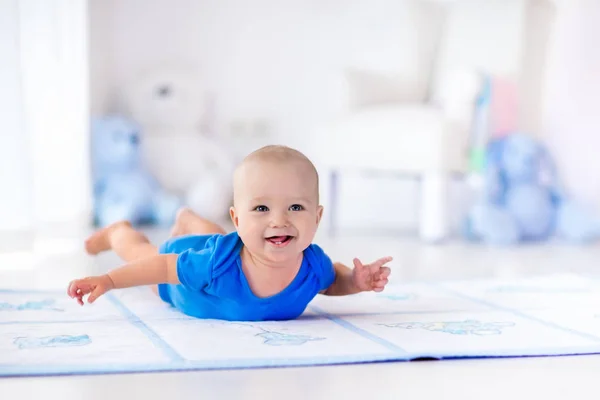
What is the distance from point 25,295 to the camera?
5.40 ft

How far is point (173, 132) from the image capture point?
3.85m

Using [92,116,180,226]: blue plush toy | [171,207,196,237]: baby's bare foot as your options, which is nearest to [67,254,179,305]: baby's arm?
[171,207,196,237]: baby's bare foot

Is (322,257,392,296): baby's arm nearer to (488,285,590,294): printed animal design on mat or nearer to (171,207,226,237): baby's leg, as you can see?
(171,207,226,237): baby's leg

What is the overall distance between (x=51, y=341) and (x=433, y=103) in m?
2.47

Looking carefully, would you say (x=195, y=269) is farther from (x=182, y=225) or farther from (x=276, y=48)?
(x=276, y=48)

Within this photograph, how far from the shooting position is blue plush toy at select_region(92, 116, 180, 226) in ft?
11.2

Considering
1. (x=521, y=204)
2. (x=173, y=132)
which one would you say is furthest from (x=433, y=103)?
(x=173, y=132)

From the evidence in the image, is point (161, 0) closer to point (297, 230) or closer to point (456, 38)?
point (456, 38)

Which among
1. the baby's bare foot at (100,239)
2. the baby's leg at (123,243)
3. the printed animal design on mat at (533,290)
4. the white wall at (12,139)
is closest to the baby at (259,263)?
the baby's leg at (123,243)

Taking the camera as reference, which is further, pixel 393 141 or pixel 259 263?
pixel 393 141

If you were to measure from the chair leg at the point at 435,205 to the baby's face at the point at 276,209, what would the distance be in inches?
68.1

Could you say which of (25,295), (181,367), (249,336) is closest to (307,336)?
(249,336)

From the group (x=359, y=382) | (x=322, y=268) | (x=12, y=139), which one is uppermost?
(x=12, y=139)

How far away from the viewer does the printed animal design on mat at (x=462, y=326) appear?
1.34m
